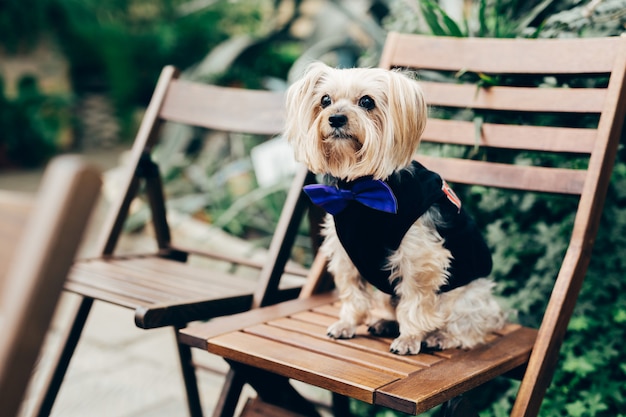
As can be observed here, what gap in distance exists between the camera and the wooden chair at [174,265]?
2.08 metres

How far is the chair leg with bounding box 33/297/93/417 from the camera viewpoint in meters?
2.23

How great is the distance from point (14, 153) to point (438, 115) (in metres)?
6.78

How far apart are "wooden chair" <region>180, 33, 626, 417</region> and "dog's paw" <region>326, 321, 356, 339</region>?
0.8 inches

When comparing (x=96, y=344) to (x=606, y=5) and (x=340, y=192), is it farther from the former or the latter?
(x=606, y=5)

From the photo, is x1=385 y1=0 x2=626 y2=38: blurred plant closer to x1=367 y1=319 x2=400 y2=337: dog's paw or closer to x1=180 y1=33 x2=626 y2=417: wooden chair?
x1=180 y1=33 x2=626 y2=417: wooden chair

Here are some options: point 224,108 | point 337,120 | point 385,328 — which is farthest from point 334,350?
point 224,108

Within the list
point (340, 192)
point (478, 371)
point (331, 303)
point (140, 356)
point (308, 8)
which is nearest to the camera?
point (478, 371)

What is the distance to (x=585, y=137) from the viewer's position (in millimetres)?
2051

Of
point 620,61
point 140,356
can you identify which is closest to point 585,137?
point 620,61

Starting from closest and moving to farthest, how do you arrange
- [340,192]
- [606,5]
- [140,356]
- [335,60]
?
[340,192]
[606,5]
[140,356]
[335,60]

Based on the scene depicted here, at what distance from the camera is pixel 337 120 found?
1837 mm

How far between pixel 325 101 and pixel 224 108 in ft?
2.88

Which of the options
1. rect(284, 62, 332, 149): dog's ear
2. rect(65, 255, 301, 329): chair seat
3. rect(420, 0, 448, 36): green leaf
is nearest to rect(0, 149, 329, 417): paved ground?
rect(65, 255, 301, 329): chair seat

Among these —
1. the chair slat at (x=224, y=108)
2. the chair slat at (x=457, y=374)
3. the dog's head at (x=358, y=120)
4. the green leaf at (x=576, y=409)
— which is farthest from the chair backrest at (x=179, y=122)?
the green leaf at (x=576, y=409)
